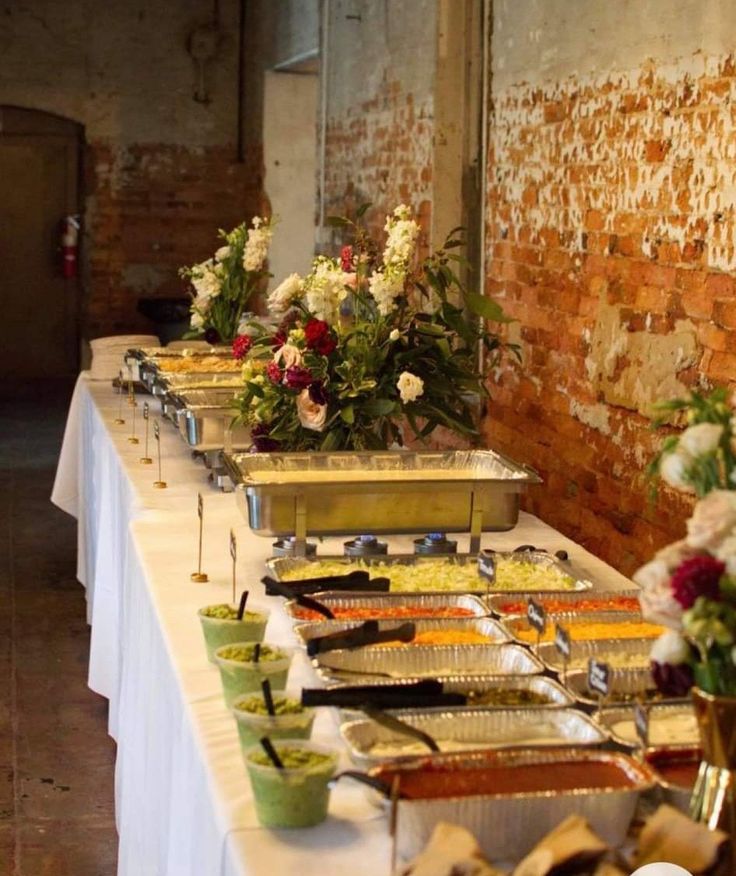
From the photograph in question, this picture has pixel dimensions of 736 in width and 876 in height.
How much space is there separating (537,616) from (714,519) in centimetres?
81

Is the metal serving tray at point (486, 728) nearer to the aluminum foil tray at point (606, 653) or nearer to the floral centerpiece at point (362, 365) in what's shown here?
the aluminum foil tray at point (606, 653)

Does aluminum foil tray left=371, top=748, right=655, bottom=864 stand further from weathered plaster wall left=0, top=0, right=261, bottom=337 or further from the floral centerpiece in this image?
weathered plaster wall left=0, top=0, right=261, bottom=337

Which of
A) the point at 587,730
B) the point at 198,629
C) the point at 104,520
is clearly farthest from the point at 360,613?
the point at 104,520

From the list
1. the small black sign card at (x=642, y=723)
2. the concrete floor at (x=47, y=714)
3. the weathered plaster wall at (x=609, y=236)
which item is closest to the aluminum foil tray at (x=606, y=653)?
the small black sign card at (x=642, y=723)

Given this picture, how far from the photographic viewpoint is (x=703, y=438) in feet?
5.37

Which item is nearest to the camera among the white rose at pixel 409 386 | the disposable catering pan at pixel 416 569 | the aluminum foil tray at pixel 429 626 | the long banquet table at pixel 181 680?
the long banquet table at pixel 181 680

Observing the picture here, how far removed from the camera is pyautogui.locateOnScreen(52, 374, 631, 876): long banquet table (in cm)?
183

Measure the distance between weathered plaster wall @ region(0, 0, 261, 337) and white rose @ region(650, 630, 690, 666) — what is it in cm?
889

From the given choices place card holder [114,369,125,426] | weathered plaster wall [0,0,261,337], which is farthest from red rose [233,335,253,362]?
weathered plaster wall [0,0,261,337]

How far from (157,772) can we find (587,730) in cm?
89

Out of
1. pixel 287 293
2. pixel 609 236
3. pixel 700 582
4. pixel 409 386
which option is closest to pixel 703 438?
pixel 700 582

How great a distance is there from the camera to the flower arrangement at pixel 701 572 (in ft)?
5.21

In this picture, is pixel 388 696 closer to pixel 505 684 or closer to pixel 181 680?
pixel 505 684

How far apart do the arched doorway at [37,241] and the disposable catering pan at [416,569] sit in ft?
27.6
